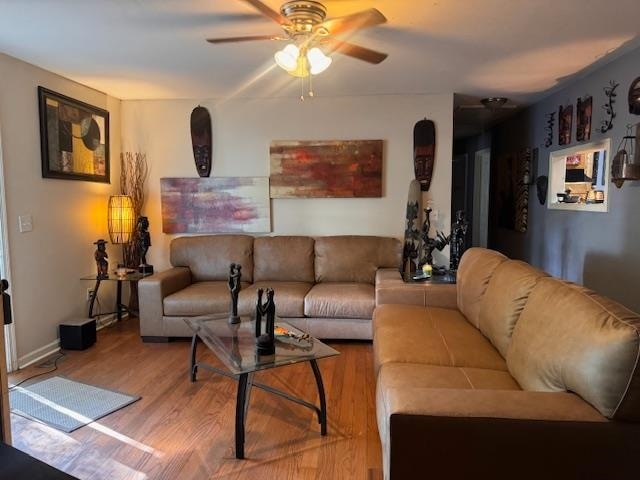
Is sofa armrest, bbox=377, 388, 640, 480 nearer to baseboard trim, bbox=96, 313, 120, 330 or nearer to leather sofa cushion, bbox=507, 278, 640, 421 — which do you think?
leather sofa cushion, bbox=507, 278, 640, 421

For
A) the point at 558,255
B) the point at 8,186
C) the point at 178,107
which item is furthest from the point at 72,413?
the point at 558,255

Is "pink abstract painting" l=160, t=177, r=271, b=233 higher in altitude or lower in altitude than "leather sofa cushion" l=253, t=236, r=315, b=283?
higher

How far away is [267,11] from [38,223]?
2.53 meters

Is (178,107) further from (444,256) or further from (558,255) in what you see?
(558,255)

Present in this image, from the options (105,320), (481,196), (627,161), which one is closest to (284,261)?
(105,320)

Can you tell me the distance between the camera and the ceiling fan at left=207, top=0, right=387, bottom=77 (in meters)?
2.02

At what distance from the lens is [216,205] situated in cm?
450

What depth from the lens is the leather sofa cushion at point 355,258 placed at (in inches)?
161

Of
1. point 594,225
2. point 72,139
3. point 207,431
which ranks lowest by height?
point 207,431

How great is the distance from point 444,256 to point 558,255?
106 cm

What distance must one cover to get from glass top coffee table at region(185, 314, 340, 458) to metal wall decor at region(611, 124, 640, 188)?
7.63 feet

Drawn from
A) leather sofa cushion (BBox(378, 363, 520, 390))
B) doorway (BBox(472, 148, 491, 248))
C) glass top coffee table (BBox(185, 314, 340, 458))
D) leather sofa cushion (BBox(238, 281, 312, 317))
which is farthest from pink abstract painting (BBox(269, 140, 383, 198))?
doorway (BBox(472, 148, 491, 248))

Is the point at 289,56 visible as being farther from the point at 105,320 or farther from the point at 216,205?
the point at 105,320

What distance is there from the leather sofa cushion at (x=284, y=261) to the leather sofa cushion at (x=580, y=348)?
7.99ft
